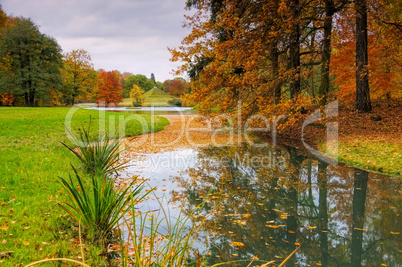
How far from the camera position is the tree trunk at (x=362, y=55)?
32.4ft

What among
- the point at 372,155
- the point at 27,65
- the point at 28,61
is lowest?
the point at 372,155

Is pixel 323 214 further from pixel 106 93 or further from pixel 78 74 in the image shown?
pixel 78 74

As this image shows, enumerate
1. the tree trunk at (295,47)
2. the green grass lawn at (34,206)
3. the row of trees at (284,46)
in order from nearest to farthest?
the green grass lawn at (34,206)
the tree trunk at (295,47)
the row of trees at (284,46)

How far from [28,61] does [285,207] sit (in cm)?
3246

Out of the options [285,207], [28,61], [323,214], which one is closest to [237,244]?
[285,207]

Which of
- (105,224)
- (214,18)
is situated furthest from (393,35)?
(105,224)

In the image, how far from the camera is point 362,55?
10.5 m

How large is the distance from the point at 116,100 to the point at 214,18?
31.4 metres

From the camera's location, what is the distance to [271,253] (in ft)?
10.3

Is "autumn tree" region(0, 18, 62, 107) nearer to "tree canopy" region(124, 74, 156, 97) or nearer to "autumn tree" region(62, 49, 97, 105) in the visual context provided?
"autumn tree" region(62, 49, 97, 105)

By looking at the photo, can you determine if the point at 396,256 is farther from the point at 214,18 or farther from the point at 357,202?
the point at 214,18

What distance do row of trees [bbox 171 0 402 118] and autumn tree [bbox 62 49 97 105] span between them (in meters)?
29.2

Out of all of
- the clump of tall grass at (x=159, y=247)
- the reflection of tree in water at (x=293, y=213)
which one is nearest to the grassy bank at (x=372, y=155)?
the reflection of tree in water at (x=293, y=213)

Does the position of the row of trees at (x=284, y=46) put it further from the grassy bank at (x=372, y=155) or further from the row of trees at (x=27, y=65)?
the row of trees at (x=27, y=65)
